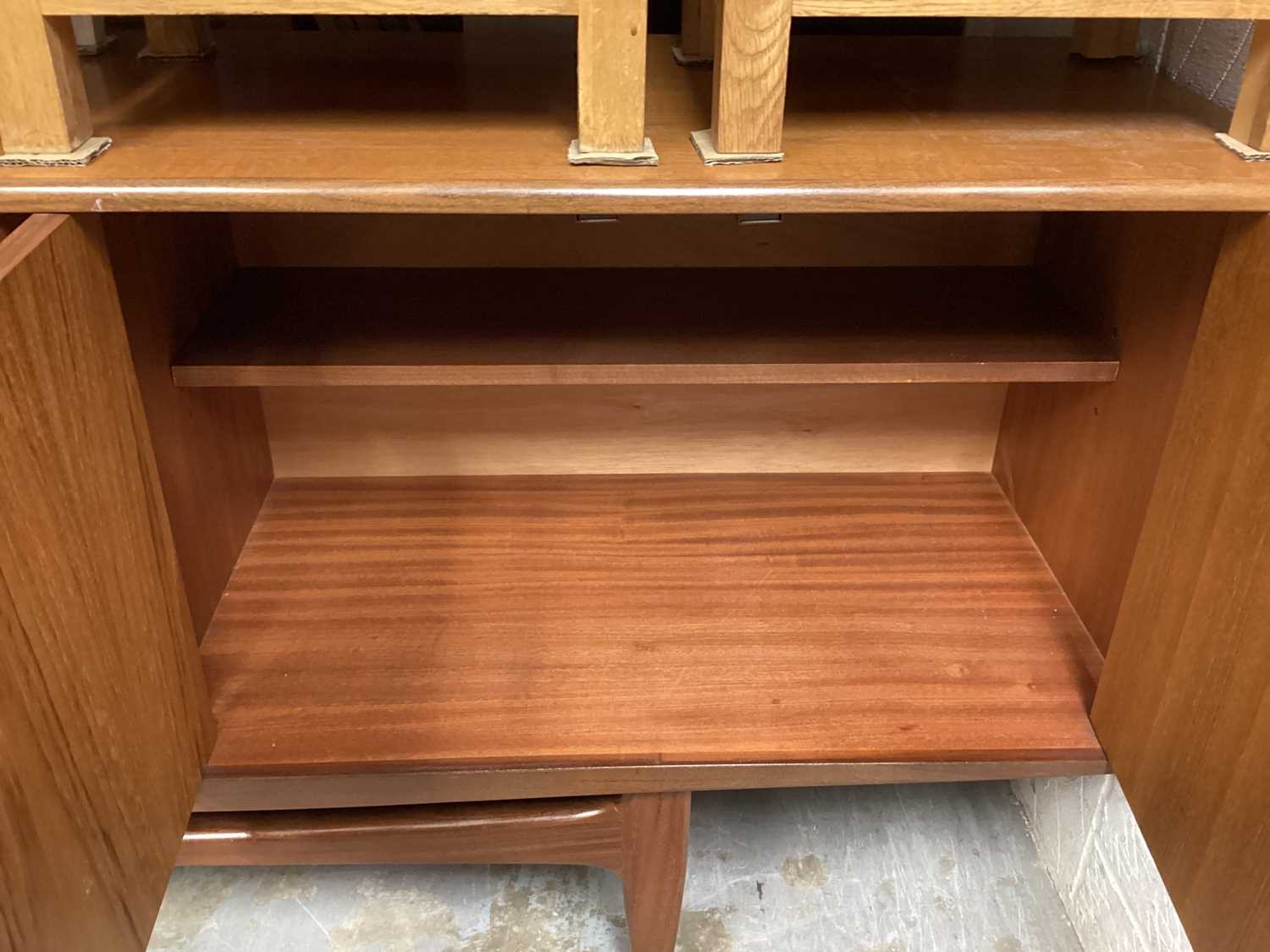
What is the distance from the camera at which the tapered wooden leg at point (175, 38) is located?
2.94 feet

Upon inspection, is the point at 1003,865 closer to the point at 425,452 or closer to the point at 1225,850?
the point at 1225,850

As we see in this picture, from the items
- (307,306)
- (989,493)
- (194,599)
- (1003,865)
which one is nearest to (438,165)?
(307,306)

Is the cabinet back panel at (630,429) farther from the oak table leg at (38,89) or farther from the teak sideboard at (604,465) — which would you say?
the oak table leg at (38,89)

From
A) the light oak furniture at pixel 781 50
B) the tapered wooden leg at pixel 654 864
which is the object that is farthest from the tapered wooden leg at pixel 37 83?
the tapered wooden leg at pixel 654 864

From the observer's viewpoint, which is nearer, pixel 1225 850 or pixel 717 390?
pixel 1225 850

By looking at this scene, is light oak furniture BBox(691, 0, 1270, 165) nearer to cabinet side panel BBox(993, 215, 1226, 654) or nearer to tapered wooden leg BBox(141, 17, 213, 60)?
cabinet side panel BBox(993, 215, 1226, 654)

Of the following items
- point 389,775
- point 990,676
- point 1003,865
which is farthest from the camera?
point 1003,865

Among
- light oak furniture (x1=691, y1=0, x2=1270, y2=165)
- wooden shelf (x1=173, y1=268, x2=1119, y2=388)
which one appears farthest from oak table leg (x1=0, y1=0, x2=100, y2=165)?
light oak furniture (x1=691, y1=0, x2=1270, y2=165)

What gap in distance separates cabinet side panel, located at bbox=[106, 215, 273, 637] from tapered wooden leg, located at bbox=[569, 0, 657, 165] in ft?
1.27

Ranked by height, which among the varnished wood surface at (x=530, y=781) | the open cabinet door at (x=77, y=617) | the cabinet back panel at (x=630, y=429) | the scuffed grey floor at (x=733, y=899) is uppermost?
the open cabinet door at (x=77, y=617)

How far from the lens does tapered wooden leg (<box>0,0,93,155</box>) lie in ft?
2.08

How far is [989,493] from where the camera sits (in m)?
1.26

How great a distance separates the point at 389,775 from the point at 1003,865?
0.69 metres

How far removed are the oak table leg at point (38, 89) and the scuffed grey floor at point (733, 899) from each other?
792mm
